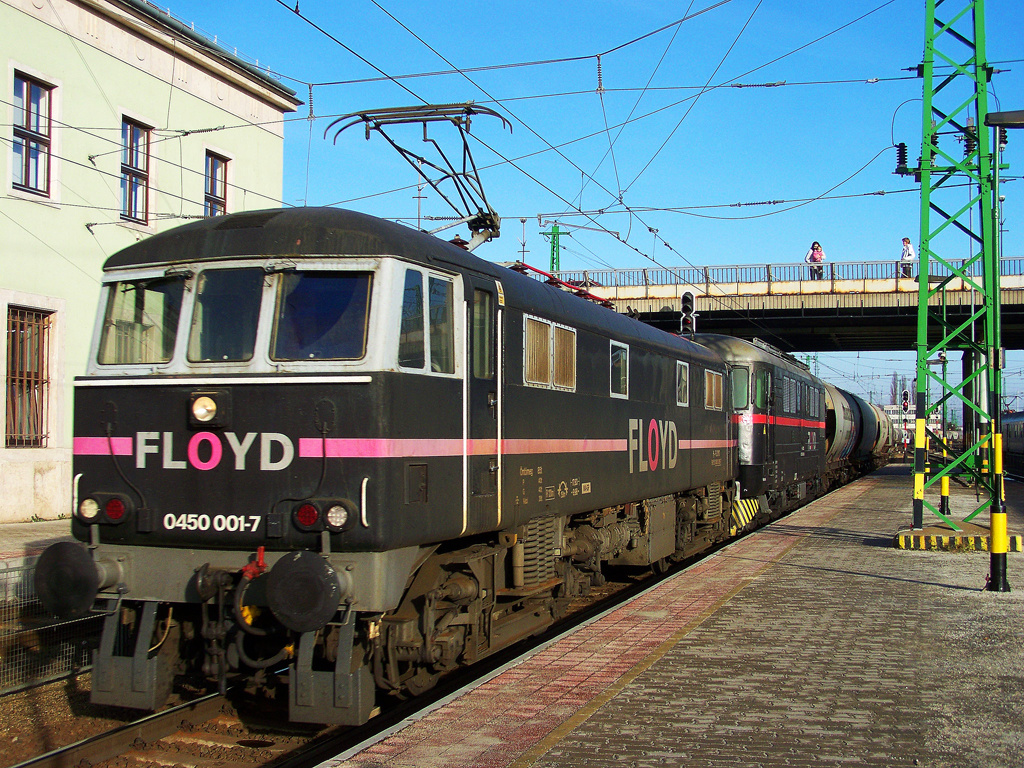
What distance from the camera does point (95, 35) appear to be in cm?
1819

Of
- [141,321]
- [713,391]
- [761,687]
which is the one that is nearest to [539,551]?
[761,687]

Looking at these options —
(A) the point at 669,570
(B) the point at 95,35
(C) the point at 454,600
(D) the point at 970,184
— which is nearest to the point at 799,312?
(D) the point at 970,184

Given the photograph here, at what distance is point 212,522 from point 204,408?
76 cm

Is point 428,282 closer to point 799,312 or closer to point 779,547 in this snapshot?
point 779,547

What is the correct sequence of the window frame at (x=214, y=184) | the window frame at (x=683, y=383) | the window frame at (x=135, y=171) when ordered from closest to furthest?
the window frame at (x=683, y=383) < the window frame at (x=135, y=171) < the window frame at (x=214, y=184)

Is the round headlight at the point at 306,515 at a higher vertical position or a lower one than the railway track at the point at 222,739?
higher

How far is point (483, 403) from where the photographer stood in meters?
7.65

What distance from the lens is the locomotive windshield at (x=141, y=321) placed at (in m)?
6.95

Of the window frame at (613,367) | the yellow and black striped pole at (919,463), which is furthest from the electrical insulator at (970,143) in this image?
the window frame at (613,367)

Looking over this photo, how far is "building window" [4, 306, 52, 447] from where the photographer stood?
1666 centimetres

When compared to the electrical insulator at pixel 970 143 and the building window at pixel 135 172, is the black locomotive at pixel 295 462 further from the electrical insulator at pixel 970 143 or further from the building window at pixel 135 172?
the building window at pixel 135 172

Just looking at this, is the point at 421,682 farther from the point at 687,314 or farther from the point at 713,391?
the point at 687,314

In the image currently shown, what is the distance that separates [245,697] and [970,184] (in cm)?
1365

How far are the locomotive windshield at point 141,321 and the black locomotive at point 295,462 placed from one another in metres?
0.02
